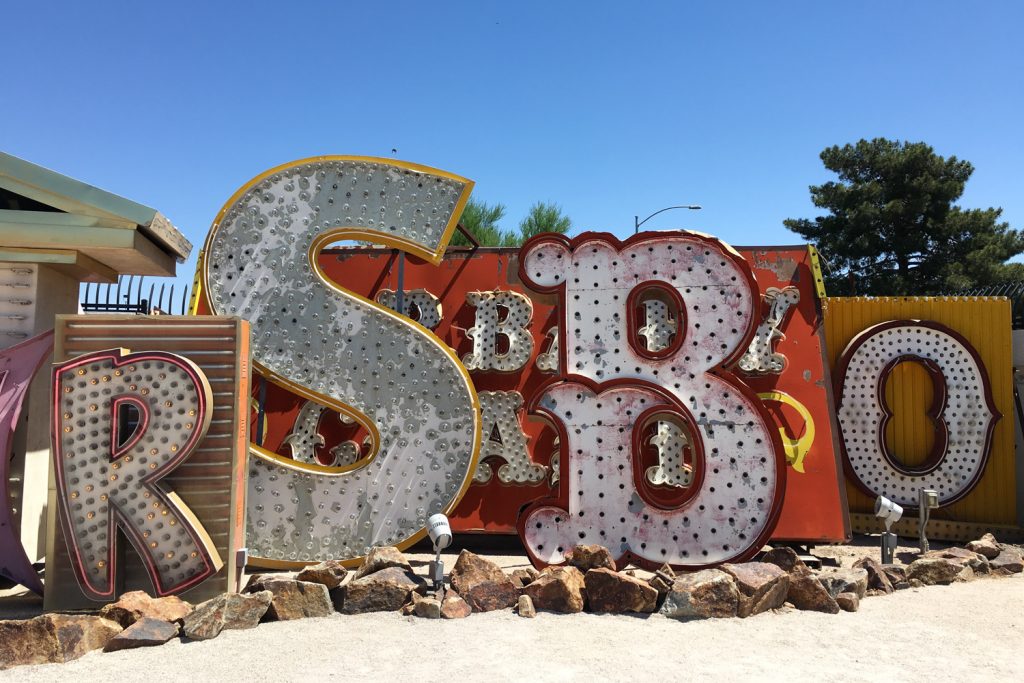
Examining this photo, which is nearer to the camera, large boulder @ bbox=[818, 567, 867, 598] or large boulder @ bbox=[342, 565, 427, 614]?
large boulder @ bbox=[342, 565, 427, 614]

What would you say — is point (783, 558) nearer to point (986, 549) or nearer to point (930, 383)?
point (986, 549)

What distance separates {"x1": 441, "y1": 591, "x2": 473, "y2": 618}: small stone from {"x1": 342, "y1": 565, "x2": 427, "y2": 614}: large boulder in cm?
34

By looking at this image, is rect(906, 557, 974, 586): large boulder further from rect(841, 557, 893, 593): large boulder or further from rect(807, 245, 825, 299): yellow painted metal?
rect(807, 245, 825, 299): yellow painted metal

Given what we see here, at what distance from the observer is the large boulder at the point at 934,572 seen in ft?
20.7

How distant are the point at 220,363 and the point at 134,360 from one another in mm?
605

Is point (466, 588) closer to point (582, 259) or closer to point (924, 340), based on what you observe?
point (582, 259)

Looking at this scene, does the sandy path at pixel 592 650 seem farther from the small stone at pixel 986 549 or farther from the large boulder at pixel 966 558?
the small stone at pixel 986 549

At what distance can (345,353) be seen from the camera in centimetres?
688

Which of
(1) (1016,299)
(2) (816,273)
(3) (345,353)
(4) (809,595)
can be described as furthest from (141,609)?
(1) (1016,299)

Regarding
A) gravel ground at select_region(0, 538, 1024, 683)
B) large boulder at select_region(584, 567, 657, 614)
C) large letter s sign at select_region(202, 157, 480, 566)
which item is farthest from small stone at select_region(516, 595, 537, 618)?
large letter s sign at select_region(202, 157, 480, 566)

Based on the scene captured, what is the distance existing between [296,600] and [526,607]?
66.4 inches

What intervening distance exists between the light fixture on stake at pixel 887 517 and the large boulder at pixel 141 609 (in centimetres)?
596

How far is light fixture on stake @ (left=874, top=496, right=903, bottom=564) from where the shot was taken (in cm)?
668

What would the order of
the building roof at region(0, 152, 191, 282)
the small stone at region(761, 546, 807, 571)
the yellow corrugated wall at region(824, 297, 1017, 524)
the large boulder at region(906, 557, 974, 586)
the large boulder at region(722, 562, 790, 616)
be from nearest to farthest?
the large boulder at region(722, 562, 790, 616) < the building roof at region(0, 152, 191, 282) < the large boulder at region(906, 557, 974, 586) < the small stone at region(761, 546, 807, 571) < the yellow corrugated wall at region(824, 297, 1017, 524)
